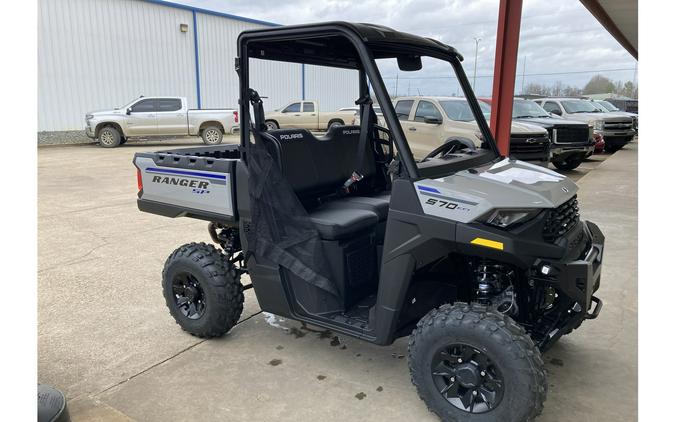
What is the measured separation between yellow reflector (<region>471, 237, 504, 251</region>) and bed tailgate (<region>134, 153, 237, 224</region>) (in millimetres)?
1561

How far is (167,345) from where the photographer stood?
3562mm

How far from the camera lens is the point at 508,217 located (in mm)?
2480

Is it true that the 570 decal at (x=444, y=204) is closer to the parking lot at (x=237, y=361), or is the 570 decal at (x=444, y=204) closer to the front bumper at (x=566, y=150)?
the parking lot at (x=237, y=361)

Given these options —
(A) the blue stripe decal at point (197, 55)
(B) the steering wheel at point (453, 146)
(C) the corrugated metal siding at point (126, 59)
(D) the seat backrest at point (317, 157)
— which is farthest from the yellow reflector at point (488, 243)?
(A) the blue stripe decal at point (197, 55)

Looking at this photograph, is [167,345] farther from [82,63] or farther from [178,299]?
[82,63]

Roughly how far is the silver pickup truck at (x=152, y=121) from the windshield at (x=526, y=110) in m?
8.72

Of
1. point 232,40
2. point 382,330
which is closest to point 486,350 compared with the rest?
point 382,330

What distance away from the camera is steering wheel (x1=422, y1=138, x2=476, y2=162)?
124 inches

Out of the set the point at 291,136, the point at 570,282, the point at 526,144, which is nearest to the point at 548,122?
the point at 526,144

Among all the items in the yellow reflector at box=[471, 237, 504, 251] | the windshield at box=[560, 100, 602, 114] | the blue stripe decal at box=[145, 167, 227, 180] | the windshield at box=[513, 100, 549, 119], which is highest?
the windshield at box=[560, 100, 602, 114]

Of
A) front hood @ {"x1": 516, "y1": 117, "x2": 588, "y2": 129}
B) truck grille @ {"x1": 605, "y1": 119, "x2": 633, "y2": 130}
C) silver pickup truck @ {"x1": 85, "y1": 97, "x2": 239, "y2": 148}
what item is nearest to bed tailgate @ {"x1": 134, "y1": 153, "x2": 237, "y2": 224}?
front hood @ {"x1": 516, "y1": 117, "x2": 588, "y2": 129}

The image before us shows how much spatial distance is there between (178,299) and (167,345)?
0.34 metres

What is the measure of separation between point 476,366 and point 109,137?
54.7 ft

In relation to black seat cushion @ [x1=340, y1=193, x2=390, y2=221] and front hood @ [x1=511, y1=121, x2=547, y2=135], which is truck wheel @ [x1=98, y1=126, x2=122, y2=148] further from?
black seat cushion @ [x1=340, y1=193, x2=390, y2=221]
